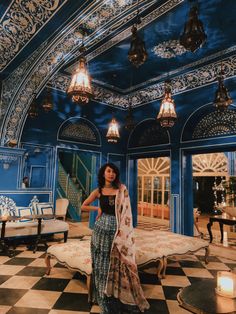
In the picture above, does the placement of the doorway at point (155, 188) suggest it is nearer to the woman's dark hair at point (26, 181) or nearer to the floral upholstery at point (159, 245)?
the floral upholstery at point (159, 245)

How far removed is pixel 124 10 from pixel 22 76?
3218 mm

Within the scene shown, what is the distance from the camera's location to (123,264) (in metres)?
2.64

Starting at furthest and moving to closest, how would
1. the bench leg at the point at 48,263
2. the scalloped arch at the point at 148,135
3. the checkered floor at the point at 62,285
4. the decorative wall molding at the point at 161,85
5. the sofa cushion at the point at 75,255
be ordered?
the scalloped arch at the point at 148,135 < the decorative wall molding at the point at 161,85 < the bench leg at the point at 48,263 < the sofa cushion at the point at 75,255 < the checkered floor at the point at 62,285

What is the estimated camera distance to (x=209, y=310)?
1.72 metres

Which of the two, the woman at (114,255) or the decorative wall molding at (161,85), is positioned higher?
the decorative wall molding at (161,85)

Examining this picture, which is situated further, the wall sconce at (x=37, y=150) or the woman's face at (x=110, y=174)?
the wall sconce at (x=37, y=150)

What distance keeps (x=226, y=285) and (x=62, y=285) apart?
2621 mm

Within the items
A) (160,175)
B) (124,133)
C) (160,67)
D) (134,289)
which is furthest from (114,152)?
(134,289)

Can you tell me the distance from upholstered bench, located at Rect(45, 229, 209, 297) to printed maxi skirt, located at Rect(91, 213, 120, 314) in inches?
17.2

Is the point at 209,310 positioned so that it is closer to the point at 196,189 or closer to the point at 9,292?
the point at 9,292

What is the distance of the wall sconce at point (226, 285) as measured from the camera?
75.0 inches

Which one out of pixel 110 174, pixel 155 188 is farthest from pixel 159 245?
pixel 155 188

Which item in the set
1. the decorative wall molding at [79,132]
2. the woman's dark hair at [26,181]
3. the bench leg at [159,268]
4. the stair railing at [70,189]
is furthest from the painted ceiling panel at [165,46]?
the stair railing at [70,189]

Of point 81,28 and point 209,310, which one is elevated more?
point 81,28
